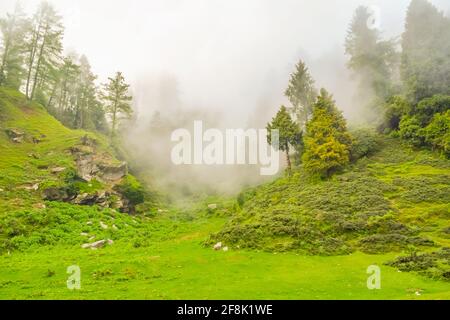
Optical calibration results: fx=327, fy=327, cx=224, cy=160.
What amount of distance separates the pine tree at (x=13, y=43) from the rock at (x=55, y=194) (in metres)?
37.2

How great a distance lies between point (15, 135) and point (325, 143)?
1946 inches

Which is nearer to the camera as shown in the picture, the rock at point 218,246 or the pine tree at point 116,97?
the rock at point 218,246

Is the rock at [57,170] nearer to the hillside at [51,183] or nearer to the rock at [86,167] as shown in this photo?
the hillside at [51,183]

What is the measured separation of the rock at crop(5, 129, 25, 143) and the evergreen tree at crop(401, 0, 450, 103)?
214 feet

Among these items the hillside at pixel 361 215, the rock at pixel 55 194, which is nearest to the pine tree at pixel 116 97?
the rock at pixel 55 194

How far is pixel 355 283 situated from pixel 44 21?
74.4 metres

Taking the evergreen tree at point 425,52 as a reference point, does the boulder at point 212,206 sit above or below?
below

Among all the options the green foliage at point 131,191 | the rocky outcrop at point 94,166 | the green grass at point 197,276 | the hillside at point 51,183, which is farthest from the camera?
the green foliage at point 131,191

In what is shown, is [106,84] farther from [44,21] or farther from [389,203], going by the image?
[389,203]

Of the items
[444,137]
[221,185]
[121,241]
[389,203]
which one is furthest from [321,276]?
[221,185]

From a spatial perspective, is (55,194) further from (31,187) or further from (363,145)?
(363,145)

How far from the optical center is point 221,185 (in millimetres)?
77312

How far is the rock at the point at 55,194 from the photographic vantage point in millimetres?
41603

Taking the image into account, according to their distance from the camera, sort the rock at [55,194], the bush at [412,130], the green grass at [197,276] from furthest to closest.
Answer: the bush at [412,130] < the rock at [55,194] < the green grass at [197,276]
